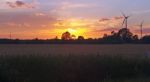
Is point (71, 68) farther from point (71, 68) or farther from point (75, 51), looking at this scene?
point (75, 51)

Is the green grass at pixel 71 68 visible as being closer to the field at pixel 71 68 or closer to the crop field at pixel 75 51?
the field at pixel 71 68

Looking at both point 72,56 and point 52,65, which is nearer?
point 52,65

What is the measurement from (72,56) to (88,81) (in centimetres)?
512

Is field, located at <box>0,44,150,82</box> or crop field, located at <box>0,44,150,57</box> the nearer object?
field, located at <box>0,44,150,82</box>

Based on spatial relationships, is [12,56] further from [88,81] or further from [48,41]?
[48,41]

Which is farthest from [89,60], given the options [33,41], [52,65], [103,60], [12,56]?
[33,41]

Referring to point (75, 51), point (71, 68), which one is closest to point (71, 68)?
point (71, 68)

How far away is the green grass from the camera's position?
2725 cm

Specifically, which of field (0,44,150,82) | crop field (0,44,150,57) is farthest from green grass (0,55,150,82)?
crop field (0,44,150,57)

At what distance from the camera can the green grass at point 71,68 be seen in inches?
1073

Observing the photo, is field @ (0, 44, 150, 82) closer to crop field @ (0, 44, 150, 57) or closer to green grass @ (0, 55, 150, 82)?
green grass @ (0, 55, 150, 82)

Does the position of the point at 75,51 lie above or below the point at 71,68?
above

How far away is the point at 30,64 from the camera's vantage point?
95.4ft

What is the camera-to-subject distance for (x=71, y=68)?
2973 centimetres
